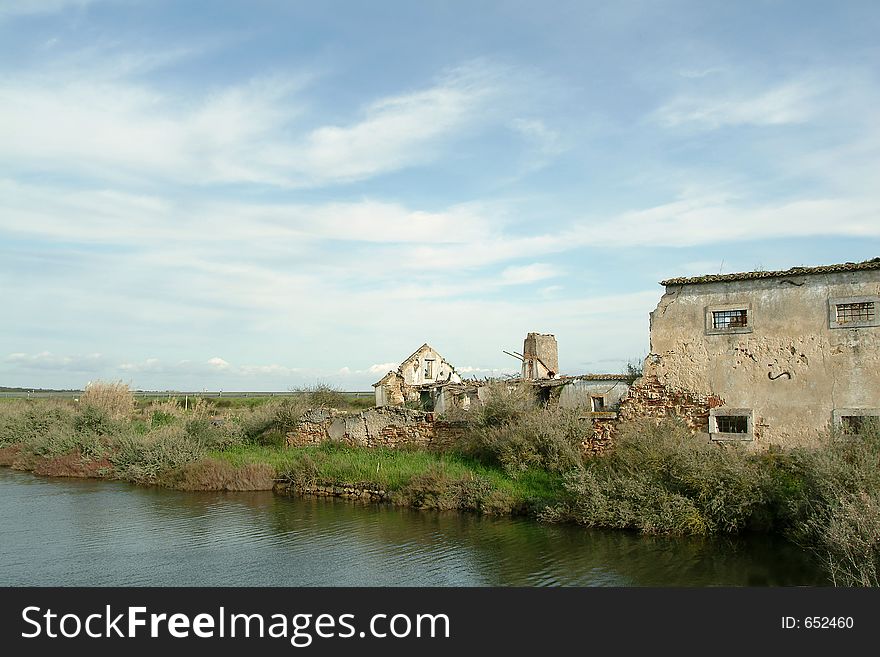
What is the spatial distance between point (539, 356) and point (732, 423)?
39.8 feet

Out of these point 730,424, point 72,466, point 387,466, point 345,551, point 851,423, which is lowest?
point 345,551

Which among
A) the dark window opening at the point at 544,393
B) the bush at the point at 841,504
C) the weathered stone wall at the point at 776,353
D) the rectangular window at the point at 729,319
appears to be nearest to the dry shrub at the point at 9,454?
the dark window opening at the point at 544,393

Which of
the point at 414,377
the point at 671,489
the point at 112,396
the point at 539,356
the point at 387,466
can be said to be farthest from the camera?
the point at 112,396

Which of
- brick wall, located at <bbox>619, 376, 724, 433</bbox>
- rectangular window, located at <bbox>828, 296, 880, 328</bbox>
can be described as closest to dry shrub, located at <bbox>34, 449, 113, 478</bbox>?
brick wall, located at <bbox>619, 376, 724, 433</bbox>

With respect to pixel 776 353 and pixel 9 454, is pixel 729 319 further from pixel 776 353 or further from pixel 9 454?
pixel 9 454

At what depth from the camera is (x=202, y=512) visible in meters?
18.9

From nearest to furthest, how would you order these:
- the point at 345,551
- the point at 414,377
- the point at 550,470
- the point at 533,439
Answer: the point at 345,551
the point at 550,470
the point at 533,439
the point at 414,377

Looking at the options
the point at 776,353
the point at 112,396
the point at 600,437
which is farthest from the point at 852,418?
the point at 112,396

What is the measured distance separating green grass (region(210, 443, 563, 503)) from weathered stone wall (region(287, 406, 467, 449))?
48 centimetres

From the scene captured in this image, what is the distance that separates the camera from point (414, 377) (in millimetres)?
36750

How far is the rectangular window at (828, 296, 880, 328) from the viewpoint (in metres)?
16.8

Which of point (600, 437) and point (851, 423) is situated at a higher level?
point (851, 423)

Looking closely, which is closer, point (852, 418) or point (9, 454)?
point (852, 418)

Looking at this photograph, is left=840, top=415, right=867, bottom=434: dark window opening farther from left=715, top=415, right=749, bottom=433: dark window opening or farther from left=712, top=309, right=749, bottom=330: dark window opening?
left=712, top=309, right=749, bottom=330: dark window opening
